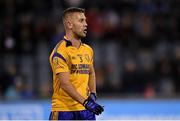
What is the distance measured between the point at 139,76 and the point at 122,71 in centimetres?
40

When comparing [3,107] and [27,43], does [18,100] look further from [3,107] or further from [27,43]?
[27,43]

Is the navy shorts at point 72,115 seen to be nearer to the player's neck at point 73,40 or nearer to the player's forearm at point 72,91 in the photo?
the player's forearm at point 72,91

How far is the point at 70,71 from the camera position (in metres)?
6.42

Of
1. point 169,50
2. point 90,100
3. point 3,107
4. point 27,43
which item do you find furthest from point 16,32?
point 90,100

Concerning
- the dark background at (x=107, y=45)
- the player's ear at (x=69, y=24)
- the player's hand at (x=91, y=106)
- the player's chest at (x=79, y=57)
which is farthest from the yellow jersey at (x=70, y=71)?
the dark background at (x=107, y=45)

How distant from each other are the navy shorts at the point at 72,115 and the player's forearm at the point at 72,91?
1.10ft

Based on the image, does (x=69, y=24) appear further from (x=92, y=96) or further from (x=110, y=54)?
(x=110, y=54)

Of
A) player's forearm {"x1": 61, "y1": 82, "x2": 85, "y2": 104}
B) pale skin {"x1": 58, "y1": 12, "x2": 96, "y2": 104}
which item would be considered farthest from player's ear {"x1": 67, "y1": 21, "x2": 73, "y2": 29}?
player's forearm {"x1": 61, "y1": 82, "x2": 85, "y2": 104}

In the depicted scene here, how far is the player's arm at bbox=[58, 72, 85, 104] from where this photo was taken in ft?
20.3

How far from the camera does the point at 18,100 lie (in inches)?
460

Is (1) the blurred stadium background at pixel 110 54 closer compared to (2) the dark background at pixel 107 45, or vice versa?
(1) the blurred stadium background at pixel 110 54

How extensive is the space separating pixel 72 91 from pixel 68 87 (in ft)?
0.21

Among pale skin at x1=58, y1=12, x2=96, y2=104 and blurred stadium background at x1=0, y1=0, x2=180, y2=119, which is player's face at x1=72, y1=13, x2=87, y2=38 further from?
blurred stadium background at x1=0, y1=0, x2=180, y2=119

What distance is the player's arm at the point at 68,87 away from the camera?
6.18m
